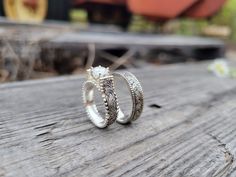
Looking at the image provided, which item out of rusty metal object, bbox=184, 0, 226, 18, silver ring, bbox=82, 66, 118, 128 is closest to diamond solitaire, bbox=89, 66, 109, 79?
silver ring, bbox=82, 66, 118, 128

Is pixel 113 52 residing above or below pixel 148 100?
below

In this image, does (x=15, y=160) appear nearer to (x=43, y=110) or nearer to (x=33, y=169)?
(x=33, y=169)

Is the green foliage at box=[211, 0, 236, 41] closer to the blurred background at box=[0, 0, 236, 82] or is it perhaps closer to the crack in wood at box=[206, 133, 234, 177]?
the blurred background at box=[0, 0, 236, 82]

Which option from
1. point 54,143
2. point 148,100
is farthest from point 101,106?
point 54,143

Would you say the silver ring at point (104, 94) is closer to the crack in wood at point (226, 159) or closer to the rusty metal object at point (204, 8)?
the crack in wood at point (226, 159)

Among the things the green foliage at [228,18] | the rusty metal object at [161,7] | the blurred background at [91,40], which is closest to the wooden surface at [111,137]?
the blurred background at [91,40]

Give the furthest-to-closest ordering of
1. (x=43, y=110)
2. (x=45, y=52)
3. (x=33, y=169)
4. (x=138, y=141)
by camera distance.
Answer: (x=45, y=52)
(x=43, y=110)
(x=138, y=141)
(x=33, y=169)

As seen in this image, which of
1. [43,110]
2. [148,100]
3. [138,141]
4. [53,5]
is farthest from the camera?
[53,5]
